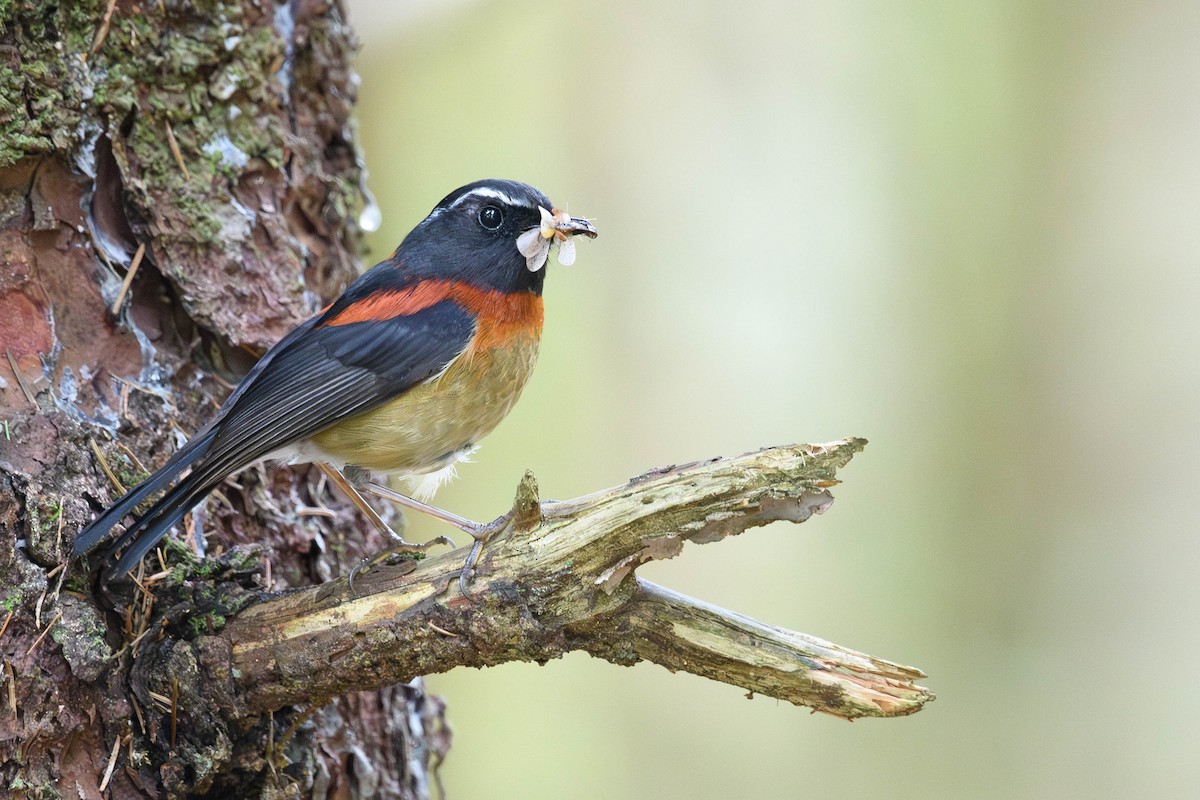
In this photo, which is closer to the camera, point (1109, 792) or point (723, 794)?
point (1109, 792)

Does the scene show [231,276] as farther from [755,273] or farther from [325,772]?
[755,273]

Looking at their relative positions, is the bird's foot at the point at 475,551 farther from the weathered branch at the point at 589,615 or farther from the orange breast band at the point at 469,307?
the orange breast band at the point at 469,307

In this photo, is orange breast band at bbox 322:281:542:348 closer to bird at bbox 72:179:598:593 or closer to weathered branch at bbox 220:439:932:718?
bird at bbox 72:179:598:593

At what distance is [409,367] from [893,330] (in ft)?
16.6

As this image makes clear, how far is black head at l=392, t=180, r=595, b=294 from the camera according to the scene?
4195 mm

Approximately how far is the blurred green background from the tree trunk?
11.6 ft

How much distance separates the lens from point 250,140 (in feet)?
14.0

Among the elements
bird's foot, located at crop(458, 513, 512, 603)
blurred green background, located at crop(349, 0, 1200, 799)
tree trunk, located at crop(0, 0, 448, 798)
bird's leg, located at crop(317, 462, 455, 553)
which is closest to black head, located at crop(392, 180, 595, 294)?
tree trunk, located at crop(0, 0, 448, 798)

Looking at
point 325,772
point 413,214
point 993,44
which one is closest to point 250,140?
point 325,772

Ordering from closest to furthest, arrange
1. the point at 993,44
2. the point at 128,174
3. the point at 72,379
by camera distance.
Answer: the point at 72,379 → the point at 128,174 → the point at 993,44

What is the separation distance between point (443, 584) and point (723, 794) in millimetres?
5968

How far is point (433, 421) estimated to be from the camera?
12.8 feet

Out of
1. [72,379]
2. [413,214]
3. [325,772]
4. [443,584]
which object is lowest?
[325,772]

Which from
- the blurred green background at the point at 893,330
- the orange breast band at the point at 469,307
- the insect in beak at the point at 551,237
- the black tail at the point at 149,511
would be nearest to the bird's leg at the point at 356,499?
the orange breast band at the point at 469,307
